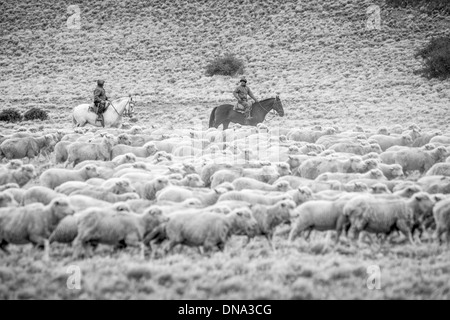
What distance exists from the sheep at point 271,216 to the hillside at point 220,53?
18575 millimetres

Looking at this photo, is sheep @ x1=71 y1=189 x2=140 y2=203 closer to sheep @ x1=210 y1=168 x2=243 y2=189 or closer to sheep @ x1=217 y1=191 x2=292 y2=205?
sheep @ x1=217 y1=191 x2=292 y2=205

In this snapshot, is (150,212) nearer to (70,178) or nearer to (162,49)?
(70,178)

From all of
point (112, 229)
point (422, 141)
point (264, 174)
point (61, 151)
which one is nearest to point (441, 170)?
point (264, 174)

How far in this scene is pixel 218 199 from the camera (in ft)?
30.4

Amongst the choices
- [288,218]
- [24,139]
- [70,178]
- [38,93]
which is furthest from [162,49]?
[288,218]

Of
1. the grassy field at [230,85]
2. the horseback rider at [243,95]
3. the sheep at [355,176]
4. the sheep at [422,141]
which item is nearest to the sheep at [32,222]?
the grassy field at [230,85]

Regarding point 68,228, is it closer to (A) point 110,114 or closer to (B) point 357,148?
(B) point 357,148

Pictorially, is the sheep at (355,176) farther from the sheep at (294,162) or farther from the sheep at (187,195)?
the sheep at (187,195)

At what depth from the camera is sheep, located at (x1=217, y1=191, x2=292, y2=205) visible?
9.11 meters

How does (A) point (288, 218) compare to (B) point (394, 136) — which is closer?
(A) point (288, 218)

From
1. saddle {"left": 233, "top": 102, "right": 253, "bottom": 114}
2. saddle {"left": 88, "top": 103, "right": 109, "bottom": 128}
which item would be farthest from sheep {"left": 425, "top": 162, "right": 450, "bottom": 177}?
saddle {"left": 88, "top": 103, "right": 109, "bottom": 128}

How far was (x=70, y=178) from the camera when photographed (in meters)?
11.0

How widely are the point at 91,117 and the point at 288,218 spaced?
601 inches
